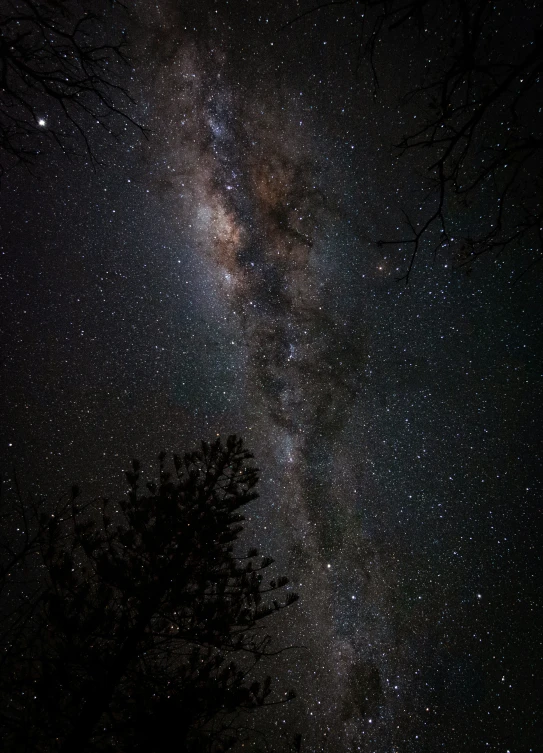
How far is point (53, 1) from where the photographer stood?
2.07m

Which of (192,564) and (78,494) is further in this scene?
(192,564)

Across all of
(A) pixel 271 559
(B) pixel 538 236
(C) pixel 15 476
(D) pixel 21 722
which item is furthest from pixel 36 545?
(B) pixel 538 236

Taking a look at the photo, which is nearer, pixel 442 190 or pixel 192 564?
pixel 442 190

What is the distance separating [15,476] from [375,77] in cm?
395

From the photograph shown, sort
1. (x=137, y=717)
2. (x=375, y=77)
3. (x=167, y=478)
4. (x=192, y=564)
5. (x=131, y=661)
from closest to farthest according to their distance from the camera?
1. (x=375, y=77)
2. (x=137, y=717)
3. (x=131, y=661)
4. (x=192, y=564)
5. (x=167, y=478)

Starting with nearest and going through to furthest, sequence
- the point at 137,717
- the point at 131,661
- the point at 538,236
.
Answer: the point at 538,236 → the point at 137,717 → the point at 131,661

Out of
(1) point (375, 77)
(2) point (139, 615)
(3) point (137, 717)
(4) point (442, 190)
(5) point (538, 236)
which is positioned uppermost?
(1) point (375, 77)

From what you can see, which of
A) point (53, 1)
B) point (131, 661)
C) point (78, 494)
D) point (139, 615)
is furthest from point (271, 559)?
point (53, 1)

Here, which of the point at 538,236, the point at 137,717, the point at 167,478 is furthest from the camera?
the point at 167,478

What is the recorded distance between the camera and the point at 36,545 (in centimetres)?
365

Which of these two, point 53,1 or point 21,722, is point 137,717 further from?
point 53,1

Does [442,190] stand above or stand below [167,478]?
below

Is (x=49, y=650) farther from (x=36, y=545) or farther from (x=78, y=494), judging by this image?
(x=78, y=494)

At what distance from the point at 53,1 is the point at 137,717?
229 inches
